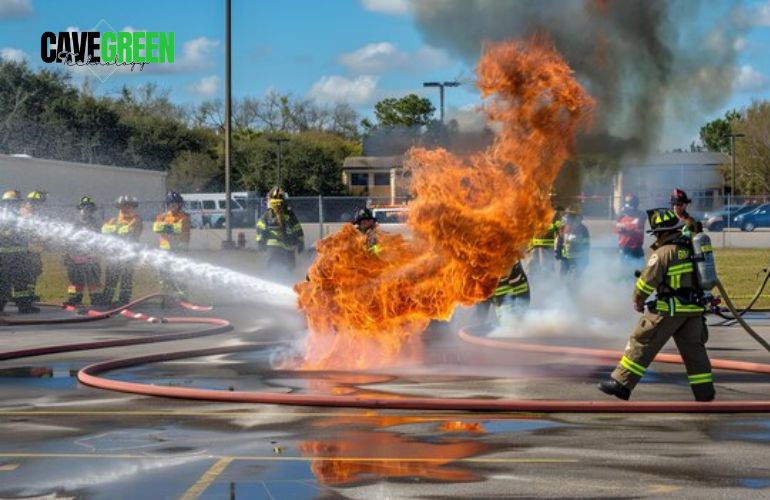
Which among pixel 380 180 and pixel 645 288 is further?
pixel 380 180

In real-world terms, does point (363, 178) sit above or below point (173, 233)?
above

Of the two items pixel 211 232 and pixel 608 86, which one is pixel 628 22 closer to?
pixel 608 86

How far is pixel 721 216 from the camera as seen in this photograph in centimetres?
4544

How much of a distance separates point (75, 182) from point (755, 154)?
39662 mm

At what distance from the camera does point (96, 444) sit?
7.42 metres

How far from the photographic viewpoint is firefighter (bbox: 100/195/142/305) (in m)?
18.6

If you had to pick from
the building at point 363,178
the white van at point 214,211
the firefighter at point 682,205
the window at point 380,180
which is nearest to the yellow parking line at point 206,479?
the firefighter at point 682,205

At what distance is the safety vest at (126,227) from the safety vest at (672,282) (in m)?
11.5

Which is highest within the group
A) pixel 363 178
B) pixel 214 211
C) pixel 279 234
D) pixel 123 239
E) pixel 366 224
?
pixel 363 178

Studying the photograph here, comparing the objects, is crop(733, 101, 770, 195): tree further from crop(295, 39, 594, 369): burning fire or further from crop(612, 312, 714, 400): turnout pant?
crop(612, 312, 714, 400): turnout pant

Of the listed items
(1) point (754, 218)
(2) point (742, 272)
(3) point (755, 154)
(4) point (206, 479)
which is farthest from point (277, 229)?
(3) point (755, 154)

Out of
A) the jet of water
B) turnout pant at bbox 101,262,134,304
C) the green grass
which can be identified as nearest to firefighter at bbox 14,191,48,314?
the jet of water

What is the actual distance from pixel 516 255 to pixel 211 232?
2656 centimetres

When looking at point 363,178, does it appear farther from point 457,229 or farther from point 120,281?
point 457,229
